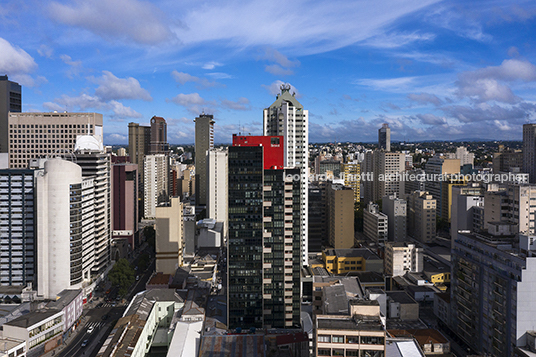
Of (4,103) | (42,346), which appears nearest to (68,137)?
(4,103)

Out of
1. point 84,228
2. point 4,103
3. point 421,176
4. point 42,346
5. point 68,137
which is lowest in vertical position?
point 42,346

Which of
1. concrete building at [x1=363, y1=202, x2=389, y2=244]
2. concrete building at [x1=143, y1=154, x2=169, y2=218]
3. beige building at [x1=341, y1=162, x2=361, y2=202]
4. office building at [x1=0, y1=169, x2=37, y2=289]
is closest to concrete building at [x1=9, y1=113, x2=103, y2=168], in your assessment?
office building at [x1=0, y1=169, x2=37, y2=289]

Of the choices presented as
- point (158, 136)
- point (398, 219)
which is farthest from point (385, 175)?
point (158, 136)

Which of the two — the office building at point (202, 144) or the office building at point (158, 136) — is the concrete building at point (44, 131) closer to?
the office building at point (202, 144)

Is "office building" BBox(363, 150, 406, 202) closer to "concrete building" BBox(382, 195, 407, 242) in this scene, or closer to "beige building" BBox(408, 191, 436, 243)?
"beige building" BBox(408, 191, 436, 243)

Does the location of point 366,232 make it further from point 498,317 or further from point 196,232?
point 498,317

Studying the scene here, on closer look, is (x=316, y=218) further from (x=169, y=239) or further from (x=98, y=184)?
(x=98, y=184)
